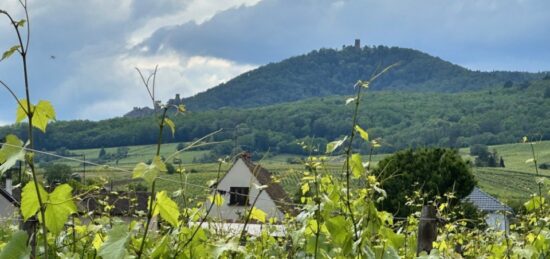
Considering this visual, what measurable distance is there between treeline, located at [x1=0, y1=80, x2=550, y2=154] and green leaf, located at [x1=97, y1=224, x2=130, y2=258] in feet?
308

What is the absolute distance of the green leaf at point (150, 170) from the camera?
1.83 meters

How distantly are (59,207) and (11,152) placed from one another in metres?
0.19

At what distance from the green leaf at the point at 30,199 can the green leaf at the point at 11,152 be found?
3.5 inches

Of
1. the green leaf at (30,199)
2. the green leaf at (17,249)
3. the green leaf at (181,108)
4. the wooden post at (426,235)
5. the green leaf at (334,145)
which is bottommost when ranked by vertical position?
the wooden post at (426,235)

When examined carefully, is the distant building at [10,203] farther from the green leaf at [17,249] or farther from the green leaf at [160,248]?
the green leaf at [160,248]

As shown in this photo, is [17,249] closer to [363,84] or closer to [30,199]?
[30,199]

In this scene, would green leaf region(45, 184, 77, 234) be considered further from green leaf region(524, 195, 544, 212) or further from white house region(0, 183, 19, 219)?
green leaf region(524, 195, 544, 212)

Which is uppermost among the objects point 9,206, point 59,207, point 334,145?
point 334,145

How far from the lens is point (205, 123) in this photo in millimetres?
125375

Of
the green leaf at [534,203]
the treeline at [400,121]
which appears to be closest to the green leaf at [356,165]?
the green leaf at [534,203]

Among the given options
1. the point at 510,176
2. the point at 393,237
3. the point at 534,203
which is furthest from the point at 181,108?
the point at 510,176

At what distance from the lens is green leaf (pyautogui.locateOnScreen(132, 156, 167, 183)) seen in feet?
6.01

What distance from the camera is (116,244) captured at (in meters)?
2.08

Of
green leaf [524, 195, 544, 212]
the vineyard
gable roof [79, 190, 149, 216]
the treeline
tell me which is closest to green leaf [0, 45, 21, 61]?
the vineyard
